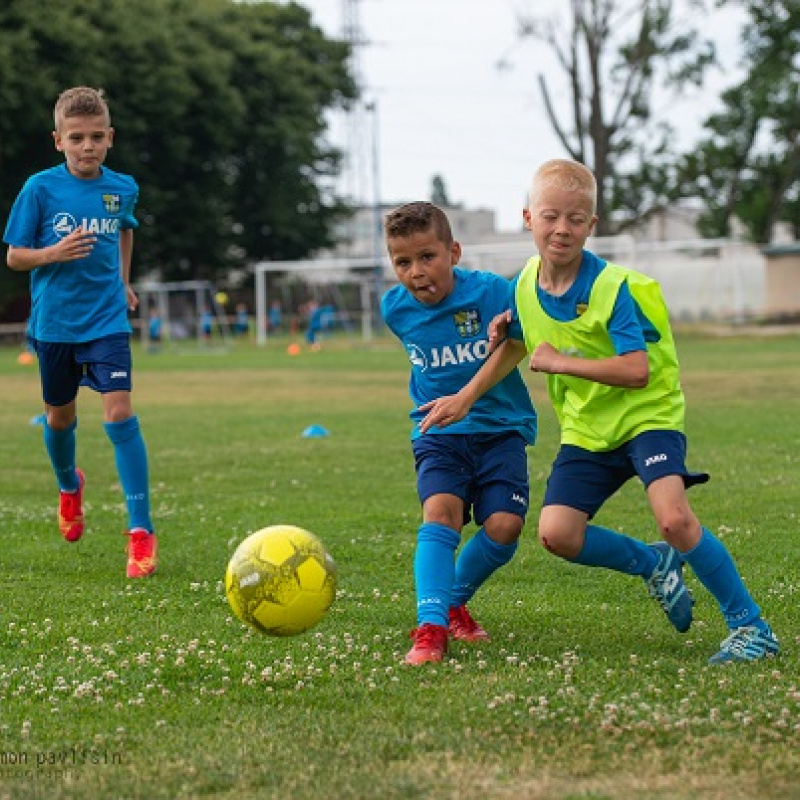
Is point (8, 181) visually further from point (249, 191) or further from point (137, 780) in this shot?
point (137, 780)

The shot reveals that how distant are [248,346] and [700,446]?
135 ft

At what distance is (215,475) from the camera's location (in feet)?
44.5

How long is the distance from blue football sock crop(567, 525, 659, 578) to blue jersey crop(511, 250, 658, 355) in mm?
842

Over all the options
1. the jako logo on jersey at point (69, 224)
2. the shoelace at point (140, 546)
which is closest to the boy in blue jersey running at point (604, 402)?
the shoelace at point (140, 546)

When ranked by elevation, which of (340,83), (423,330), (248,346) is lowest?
(248,346)

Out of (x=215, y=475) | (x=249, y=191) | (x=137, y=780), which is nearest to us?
(x=137, y=780)

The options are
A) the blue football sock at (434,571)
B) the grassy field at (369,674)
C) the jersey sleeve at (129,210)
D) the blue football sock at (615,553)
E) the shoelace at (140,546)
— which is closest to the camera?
the grassy field at (369,674)

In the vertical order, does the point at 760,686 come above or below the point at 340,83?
below

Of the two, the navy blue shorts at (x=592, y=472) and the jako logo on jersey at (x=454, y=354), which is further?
the jako logo on jersey at (x=454, y=354)

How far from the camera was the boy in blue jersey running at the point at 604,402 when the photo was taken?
6.00 metres

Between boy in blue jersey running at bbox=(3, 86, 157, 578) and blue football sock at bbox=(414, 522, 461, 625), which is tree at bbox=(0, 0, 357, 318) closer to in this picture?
boy in blue jersey running at bbox=(3, 86, 157, 578)

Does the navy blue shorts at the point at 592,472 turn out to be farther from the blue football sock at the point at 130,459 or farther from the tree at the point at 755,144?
the tree at the point at 755,144

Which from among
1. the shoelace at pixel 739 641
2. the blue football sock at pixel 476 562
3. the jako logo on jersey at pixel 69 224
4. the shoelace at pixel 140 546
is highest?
the jako logo on jersey at pixel 69 224

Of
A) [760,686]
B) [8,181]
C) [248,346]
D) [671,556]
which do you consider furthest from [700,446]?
[8,181]
